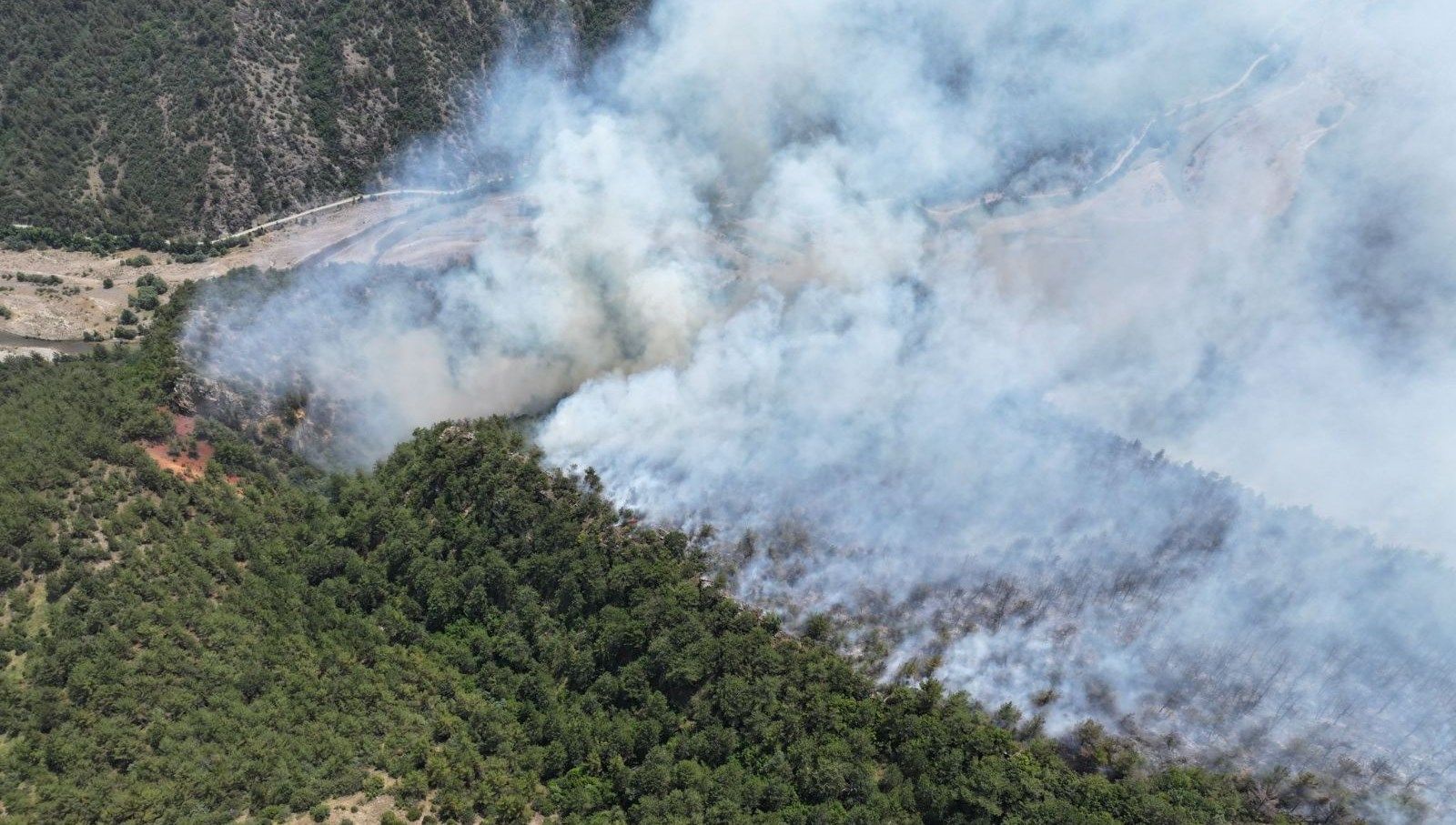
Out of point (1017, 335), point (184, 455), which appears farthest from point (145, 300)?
point (1017, 335)

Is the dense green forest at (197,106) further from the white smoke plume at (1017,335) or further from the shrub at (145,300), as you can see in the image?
the white smoke plume at (1017,335)

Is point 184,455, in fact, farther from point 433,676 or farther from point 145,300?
point 145,300

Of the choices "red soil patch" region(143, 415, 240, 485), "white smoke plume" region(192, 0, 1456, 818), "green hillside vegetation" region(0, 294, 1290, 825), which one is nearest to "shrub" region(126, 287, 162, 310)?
"white smoke plume" region(192, 0, 1456, 818)

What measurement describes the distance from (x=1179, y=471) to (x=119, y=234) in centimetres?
11451

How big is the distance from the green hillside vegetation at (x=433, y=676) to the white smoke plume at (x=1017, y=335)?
568cm

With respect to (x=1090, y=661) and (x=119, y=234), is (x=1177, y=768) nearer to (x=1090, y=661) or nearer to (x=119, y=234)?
(x=1090, y=661)

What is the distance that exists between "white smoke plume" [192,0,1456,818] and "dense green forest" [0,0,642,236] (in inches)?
792

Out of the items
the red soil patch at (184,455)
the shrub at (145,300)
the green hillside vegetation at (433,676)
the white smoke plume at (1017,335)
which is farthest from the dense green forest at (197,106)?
the red soil patch at (184,455)

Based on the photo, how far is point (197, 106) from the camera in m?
104

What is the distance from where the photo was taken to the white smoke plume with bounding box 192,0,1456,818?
58938 mm

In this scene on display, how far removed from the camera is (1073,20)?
9150cm

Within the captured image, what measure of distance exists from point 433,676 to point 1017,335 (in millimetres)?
56476

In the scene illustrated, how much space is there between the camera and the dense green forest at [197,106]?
102625 mm

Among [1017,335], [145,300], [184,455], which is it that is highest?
[1017,335]
